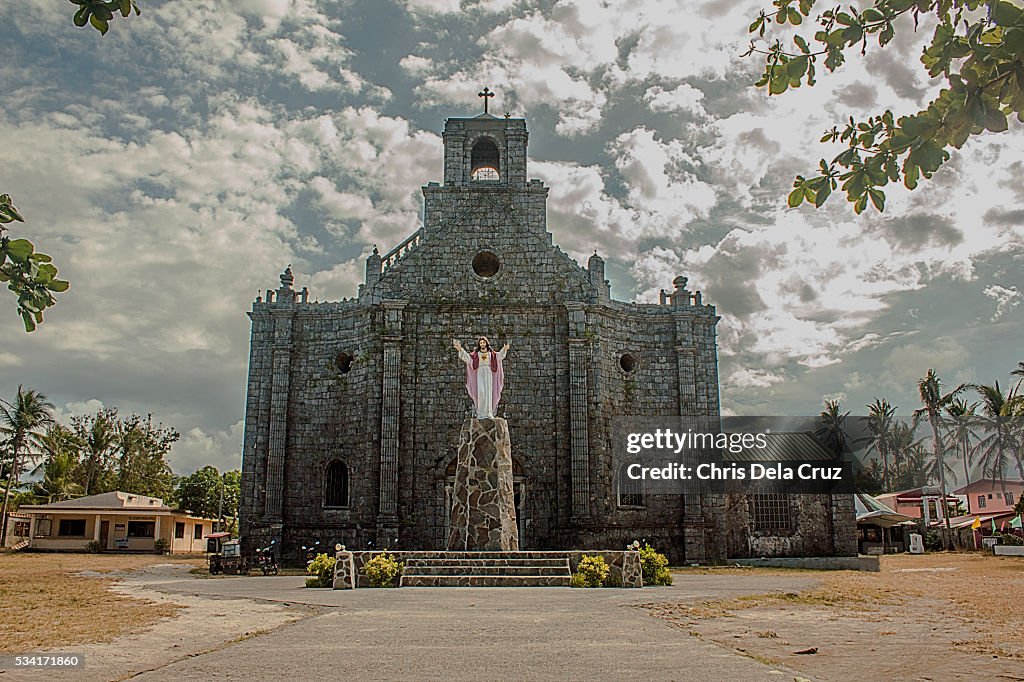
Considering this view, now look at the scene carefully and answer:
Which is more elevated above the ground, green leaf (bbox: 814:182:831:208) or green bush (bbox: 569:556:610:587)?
green leaf (bbox: 814:182:831:208)

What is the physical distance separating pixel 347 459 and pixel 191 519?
2577cm

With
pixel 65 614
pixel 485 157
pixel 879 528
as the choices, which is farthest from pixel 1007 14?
pixel 879 528

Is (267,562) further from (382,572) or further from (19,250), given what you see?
(19,250)

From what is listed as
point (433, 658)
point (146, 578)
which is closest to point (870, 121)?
point (433, 658)

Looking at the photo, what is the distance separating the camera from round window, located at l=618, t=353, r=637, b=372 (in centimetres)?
2931

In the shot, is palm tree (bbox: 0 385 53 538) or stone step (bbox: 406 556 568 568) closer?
stone step (bbox: 406 556 568 568)

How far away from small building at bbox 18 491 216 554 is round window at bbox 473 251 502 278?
2611cm

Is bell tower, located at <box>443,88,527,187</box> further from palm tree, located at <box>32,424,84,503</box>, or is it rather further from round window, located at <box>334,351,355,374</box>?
palm tree, located at <box>32,424,84,503</box>

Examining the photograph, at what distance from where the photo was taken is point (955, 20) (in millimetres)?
3164

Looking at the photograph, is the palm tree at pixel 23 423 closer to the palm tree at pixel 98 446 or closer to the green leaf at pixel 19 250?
the palm tree at pixel 98 446

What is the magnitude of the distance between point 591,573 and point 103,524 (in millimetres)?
37587

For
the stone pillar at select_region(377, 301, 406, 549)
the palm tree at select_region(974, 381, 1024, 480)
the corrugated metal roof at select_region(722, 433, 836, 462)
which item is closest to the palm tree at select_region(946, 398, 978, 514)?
the palm tree at select_region(974, 381, 1024, 480)

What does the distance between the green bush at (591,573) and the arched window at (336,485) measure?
13.0m

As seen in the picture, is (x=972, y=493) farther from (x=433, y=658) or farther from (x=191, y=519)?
(x=433, y=658)
